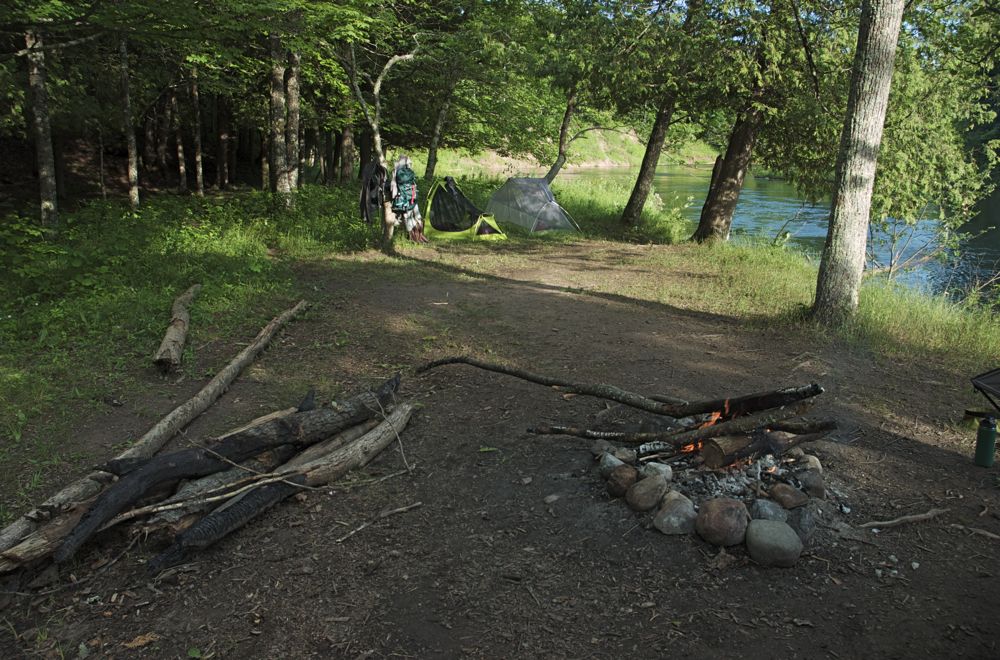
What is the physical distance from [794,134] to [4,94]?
50.0ft

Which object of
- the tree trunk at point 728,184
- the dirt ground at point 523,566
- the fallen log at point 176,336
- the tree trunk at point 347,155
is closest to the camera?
the dirt ground at point 523,566

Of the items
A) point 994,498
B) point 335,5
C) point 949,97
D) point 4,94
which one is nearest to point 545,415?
point 994,498

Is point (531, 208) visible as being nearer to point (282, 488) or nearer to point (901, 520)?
point (282, 488)

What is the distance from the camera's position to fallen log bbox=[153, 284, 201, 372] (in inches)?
237

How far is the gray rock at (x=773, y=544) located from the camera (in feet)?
11.3

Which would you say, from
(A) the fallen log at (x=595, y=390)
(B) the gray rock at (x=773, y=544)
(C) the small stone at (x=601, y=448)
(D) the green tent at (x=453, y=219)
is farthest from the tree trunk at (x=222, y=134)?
(B) the gray rock at (x=773, y=544)

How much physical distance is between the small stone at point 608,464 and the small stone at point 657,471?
0.51 ft

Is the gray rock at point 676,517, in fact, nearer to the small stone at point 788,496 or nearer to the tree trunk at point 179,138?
the small stone at point 788,496

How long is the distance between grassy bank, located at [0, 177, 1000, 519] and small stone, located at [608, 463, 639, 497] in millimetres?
3732

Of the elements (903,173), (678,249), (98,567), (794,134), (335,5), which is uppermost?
(335,5)

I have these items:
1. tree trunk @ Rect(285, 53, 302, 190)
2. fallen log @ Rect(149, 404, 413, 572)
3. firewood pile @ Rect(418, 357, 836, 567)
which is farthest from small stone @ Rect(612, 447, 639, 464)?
tree trunk @ Rect(285, 53, 302, 190)

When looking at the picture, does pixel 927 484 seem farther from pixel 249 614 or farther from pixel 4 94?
pixel 4 94

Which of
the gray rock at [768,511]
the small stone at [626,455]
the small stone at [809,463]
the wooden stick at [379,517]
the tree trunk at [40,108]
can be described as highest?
the tree trunk at [40,108]

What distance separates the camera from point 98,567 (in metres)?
3.62
